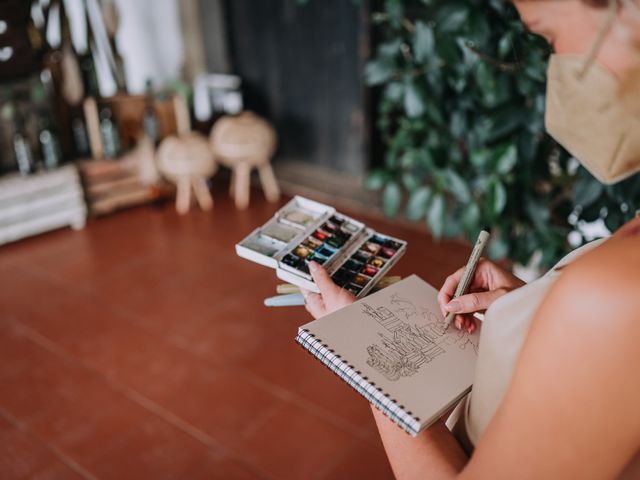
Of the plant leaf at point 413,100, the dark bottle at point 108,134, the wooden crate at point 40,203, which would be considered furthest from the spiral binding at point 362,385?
the dark bottle at point 108,134

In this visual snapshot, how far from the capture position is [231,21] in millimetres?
3992

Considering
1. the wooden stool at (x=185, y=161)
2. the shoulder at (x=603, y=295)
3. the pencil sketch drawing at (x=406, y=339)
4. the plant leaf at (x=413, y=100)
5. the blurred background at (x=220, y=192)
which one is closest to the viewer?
the shoulder at (x=603, y=295)

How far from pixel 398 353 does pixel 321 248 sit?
0.30 meters

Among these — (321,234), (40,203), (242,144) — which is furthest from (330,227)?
(40,203)

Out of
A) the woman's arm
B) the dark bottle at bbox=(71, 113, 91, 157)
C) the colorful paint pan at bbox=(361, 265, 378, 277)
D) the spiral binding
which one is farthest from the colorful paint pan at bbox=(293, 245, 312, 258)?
the dark bottle at bbox=(71, 113, 91, 157)

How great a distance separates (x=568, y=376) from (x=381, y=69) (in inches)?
63.9

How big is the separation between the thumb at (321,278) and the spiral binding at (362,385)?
128mm

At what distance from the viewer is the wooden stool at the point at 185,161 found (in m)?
3.51

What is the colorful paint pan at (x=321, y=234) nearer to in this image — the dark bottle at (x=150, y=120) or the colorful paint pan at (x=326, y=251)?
the colorful paint pan at (x=326, y=251)

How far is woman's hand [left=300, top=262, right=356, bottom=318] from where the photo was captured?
976 mm

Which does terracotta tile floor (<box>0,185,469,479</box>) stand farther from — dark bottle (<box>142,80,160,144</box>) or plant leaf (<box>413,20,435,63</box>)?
plant leaf (<box>413,20,435,63</box>)

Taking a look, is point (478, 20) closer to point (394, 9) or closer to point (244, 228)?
point (394, 9)

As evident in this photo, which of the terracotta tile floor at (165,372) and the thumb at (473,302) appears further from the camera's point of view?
the terracotta tile floor at (165,372)

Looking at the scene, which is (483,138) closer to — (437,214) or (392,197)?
(437,214)
